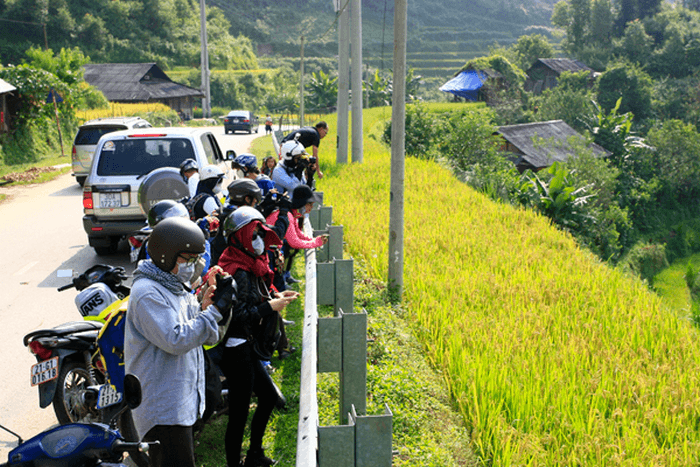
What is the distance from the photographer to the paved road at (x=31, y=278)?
530cm

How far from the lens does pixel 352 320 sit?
4301mm

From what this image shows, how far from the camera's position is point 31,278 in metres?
9.10

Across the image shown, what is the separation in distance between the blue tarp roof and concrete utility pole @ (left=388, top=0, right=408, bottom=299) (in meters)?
57.6

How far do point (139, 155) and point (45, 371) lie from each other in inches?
229

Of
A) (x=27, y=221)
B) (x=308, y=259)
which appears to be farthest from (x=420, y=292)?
(x=27, y=221)

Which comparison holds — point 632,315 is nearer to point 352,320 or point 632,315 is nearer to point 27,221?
point 352,320

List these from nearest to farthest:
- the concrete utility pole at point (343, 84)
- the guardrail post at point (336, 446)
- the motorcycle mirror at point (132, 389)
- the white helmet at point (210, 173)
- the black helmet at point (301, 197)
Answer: the motorcycle mirror at point (132, 389)
the guardrail post at point (336, 446)
the black helmet at point (301, 197)
the white helmet at point (210, 173)
the concrete utility pole at point (343, 84)

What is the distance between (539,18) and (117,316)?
7525 inches

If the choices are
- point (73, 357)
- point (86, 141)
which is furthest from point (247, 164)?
point (86, 141)

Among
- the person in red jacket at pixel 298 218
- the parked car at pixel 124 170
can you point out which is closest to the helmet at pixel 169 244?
the person in red jacket at pixel 298 218

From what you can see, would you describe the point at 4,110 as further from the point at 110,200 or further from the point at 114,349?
the point at 114,349

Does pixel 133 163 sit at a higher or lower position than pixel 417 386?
higher

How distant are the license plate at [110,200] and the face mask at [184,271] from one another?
6778mm

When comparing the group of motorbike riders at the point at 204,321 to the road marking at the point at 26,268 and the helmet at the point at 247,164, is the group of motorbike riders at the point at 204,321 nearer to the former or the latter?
the helmet at the point at 247,164
